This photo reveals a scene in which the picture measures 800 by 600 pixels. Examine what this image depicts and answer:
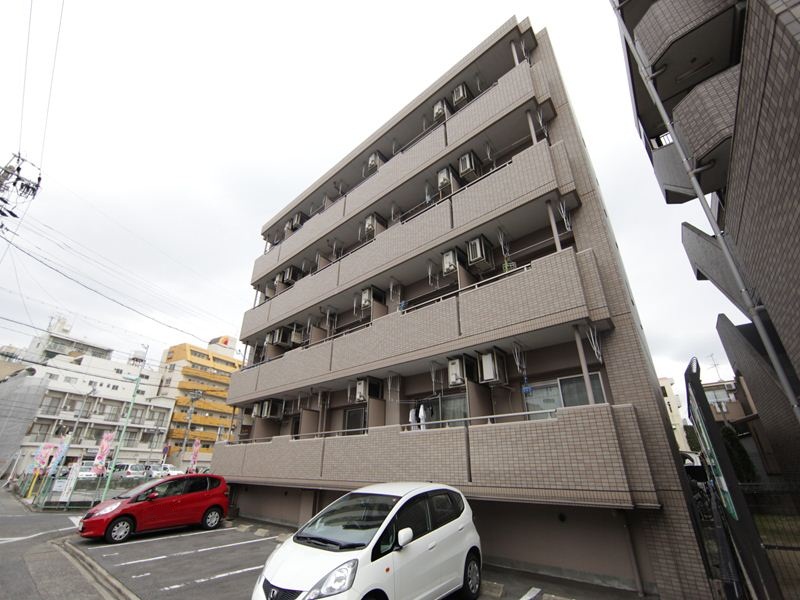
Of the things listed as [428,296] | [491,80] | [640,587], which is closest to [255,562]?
[640,587]

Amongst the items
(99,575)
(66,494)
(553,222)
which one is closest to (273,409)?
(99,575)

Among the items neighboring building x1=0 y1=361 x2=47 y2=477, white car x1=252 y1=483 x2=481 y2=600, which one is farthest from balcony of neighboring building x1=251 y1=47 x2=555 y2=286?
neighboring building x1=0 y1=361 x2=47 y2=477

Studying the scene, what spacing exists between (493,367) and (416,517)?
145 inches

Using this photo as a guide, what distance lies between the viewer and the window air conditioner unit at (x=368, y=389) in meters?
9.59

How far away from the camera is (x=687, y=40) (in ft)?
20.4

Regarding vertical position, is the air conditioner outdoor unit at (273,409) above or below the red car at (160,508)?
above

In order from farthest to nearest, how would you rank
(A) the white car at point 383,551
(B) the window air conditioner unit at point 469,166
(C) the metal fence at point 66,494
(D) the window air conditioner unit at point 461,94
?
(C) the metal fence at point 66,494, (D) the window air conditioner unit at point 461,94, (B) the window air conditioner unit at point 469,166, (A) the white car at point 383,551

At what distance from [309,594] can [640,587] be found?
197 inches

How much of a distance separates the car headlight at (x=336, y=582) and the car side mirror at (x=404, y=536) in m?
0.54

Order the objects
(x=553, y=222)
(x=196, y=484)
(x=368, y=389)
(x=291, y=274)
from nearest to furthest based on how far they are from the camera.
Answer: (x=553, y=222), (x=368, y=389), (x=196, y=484), (x=291, y=274)

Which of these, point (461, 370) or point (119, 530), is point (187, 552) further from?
point (461, 370)

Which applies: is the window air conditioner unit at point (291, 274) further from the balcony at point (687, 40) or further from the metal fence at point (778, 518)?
the metal fence at point (778, 518)

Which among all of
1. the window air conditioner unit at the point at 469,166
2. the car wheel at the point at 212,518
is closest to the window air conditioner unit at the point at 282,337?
the car wheel at the point at 212,518

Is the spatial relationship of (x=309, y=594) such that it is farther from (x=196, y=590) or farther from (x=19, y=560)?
(x=19, y=560)
